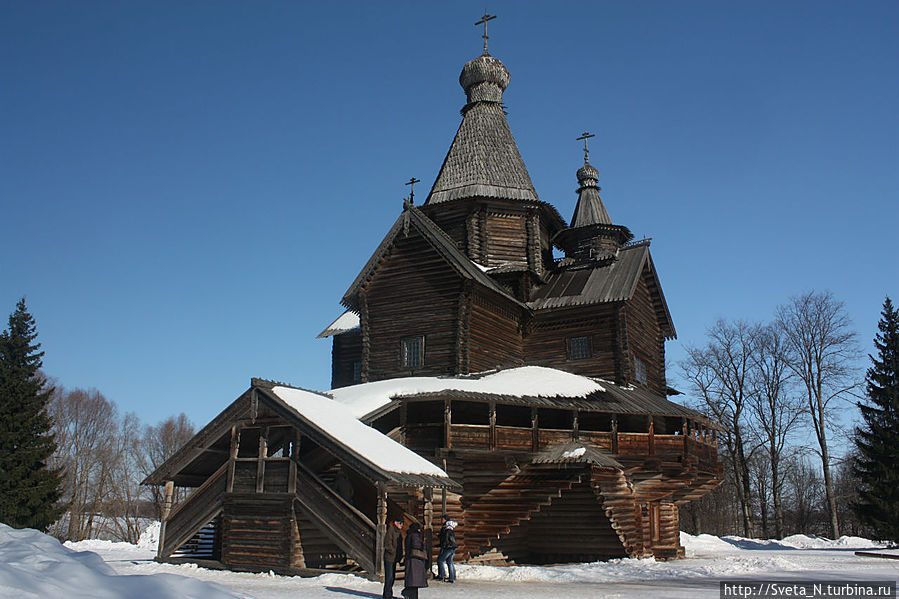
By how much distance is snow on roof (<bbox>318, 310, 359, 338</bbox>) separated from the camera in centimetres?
3061

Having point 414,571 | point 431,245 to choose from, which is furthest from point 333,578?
point 431,245

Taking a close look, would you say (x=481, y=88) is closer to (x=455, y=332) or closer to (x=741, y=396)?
(x=455, y=332)

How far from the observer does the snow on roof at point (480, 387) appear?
67.3ft

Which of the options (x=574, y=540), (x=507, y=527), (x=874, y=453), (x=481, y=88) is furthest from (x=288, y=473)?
(x=874, y=453)

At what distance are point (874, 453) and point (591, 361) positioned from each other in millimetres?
17458

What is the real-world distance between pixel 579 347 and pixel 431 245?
7.19 metres

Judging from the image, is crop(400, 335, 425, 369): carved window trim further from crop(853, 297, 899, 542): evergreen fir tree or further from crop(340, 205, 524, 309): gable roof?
crop(853, 297, 899, 542): evergreen fir tree

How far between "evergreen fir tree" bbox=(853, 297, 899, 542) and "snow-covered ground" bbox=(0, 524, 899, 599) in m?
10.1

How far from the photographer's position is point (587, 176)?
35125 mm

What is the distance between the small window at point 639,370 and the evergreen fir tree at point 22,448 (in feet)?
80.1

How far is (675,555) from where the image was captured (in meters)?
27.1

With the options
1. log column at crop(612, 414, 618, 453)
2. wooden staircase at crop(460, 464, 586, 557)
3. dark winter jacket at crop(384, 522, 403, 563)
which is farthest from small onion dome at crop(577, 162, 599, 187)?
dark winter jacket at crop(384, 522, 403, 563)

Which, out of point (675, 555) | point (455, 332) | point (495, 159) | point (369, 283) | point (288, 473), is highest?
point (495, 159)

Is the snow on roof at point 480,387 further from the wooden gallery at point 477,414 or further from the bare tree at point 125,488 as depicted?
the bare tree at point 125,488
